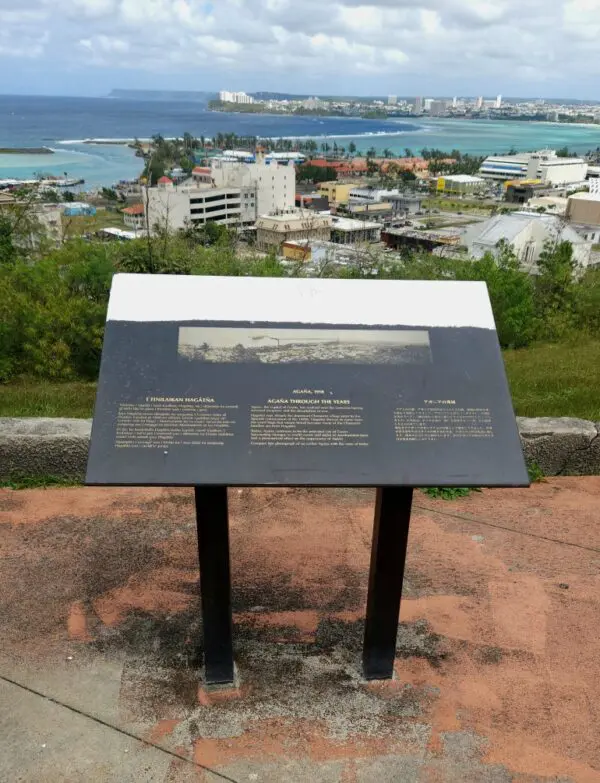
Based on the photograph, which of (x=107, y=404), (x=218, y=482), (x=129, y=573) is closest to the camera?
(x=218, y=482)

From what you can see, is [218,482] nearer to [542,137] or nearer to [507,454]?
[507,454]

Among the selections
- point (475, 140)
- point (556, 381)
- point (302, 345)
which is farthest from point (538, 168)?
point (302, 345)

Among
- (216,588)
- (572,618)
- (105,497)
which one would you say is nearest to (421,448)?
(216,588)

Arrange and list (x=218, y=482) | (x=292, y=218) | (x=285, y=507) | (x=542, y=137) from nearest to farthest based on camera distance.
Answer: (x=218, y=482)
(x=285, y=507)
(x=292, y=218)
(x=542, y=137)

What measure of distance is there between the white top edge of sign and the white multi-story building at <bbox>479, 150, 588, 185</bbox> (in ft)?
232

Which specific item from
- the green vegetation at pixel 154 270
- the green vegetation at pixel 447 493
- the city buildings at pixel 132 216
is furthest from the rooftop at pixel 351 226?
the green vegetation at pixel 447 493

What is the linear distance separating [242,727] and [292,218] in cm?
3295

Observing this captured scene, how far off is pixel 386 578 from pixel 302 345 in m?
1.00

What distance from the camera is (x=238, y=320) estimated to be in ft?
8.23

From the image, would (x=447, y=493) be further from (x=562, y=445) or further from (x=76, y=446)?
(x=76, y=446)

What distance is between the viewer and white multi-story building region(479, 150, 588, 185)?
69250 millimetres

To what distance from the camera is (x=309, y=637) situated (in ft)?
10.1

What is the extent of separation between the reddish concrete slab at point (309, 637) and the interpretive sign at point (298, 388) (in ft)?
3.76

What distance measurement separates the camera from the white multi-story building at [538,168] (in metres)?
69.2
